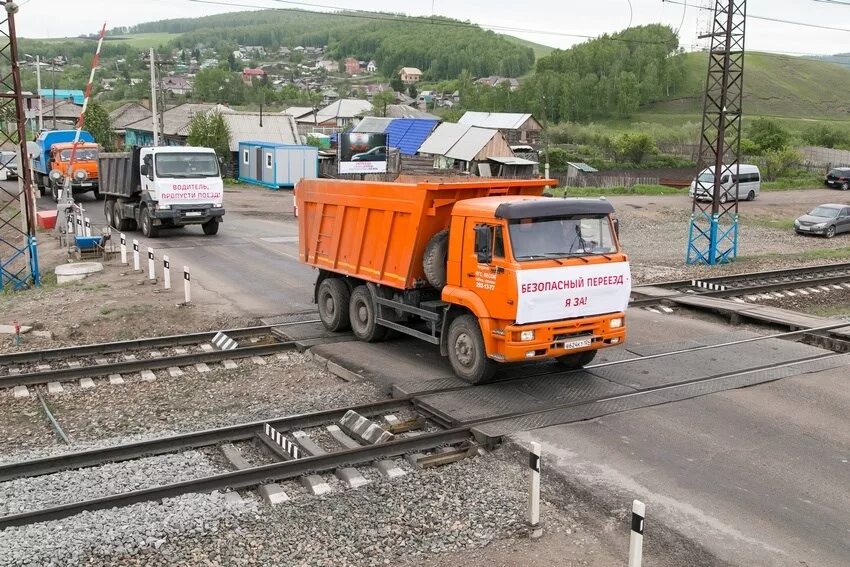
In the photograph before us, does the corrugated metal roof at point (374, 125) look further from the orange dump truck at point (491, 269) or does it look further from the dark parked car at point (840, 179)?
the orange dump truck at point (491, 269)

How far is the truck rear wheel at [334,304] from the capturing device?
14.5 metres

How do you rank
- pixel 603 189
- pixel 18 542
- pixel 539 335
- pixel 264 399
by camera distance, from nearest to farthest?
pixel 18 542
pixel 539 335
pixel 264 399
pixel 603 189

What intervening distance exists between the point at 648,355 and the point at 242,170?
38.4 meters

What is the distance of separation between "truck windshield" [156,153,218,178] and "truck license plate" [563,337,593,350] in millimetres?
17741

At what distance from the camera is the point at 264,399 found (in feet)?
37.5

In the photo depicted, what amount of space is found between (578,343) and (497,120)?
6539cm

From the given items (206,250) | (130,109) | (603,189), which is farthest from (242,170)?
(130,109)

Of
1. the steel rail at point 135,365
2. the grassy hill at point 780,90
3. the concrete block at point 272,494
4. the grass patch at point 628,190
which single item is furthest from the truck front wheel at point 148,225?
the grassy hill at point 780,90

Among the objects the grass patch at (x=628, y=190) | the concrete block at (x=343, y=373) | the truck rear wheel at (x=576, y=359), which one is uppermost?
the grass patch at (x=628, y=190)

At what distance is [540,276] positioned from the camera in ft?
34.0

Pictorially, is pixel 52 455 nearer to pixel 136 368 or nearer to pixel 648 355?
pixel 136 368

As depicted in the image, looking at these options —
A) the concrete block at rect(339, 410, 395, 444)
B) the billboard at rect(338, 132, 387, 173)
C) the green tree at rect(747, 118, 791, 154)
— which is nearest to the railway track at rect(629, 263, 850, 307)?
the concrete block at rect(339, 410, 395, 444)

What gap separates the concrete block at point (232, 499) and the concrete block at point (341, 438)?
65.1 inches

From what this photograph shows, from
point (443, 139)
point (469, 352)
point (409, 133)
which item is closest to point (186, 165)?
point (469, 352)
